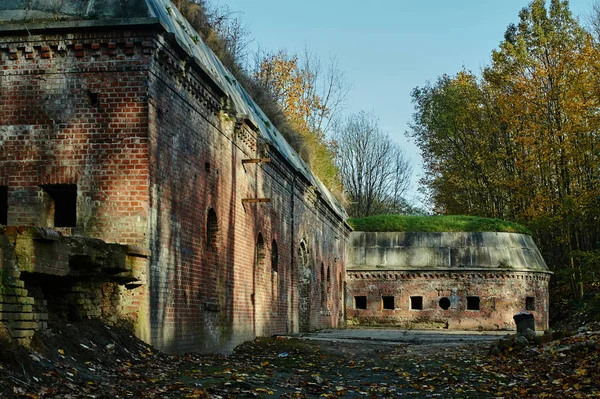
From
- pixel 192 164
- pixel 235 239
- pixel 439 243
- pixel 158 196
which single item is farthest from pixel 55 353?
pixel 439 243

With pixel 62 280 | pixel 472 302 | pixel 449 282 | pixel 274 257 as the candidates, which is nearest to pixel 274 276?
pixel 274 257

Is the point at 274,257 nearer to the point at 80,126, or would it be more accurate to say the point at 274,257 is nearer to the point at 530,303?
the point at 80,126

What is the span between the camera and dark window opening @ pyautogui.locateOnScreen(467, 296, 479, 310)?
31.3 metres

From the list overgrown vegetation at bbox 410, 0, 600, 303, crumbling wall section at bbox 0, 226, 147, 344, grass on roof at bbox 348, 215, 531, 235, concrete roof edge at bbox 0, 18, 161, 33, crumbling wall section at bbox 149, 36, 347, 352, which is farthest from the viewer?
grass on roof at bbox 348, 215, 531, 235

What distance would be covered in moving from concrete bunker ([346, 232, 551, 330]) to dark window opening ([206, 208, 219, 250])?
18.7m

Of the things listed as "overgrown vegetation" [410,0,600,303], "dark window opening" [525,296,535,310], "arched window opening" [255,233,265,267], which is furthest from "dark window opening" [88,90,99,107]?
"dark window opening" [525,296,535,310]

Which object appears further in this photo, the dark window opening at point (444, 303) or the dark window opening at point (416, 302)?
the dark window opening at point (416, 302)

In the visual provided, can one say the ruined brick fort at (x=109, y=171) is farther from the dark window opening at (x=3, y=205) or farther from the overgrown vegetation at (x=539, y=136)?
the overgrown vegetation at (x=539, y=136)

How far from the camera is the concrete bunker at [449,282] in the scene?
102 feet

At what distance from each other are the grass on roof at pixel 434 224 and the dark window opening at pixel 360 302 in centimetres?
353

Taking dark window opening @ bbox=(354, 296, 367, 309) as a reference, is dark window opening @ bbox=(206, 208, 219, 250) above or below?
above

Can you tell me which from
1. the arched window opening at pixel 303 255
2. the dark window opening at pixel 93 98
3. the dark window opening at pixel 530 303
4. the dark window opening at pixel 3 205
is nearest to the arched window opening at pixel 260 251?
the arched window opening at pixel 303 255

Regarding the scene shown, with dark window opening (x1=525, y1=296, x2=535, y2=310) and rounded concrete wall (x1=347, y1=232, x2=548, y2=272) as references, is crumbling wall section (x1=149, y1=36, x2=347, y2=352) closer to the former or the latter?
rounded concrete wall (x1=347, y1=232, x2=548, y2=272)

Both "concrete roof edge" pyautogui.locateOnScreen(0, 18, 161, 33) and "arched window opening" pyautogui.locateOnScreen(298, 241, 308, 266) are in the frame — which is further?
"arched window opening" pyautogui.locateOnScreen(298, 241, 308, 266)
